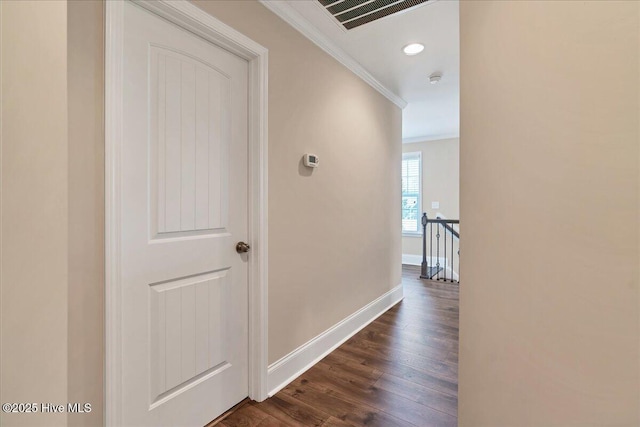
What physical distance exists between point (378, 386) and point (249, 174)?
1577mm

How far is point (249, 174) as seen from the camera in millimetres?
1706

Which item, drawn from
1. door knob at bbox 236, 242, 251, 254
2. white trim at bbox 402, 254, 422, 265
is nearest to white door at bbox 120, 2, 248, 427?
door knob at bbox 236, 242, 251, 254

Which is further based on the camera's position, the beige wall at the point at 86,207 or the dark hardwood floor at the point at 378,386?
the dark hardwood floor at the point at 378,386

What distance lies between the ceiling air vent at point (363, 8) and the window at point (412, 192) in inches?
175

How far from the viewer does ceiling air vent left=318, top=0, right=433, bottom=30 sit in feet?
5.97

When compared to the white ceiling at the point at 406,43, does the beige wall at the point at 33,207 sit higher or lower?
lower

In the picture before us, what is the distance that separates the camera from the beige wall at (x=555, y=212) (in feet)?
1.53

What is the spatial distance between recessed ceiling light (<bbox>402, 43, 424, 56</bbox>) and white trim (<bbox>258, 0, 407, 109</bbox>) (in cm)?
43

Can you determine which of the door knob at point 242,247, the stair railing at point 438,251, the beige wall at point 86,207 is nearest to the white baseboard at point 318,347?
the door knob at point 242,247

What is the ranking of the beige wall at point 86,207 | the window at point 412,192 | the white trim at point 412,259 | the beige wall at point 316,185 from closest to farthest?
the beige wall at point 86,207 < the beige wall at point 316,185 < the white trim at point 412,259 < the window at point 412,192

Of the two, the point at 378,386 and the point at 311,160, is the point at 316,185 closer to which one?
the point at 311,160

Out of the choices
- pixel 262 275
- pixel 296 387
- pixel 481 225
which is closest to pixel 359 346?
pixel 296 387

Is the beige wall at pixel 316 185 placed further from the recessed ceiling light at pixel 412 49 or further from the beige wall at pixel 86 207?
the beige wall at pixel 86 207

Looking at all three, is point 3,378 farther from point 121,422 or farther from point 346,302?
point 346,302
